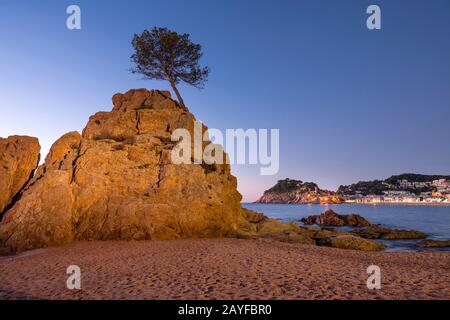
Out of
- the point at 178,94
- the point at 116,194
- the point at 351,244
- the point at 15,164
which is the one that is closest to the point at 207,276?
the point at 116,194

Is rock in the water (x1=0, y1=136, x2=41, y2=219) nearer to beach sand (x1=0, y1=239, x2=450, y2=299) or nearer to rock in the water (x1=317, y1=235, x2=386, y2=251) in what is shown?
beach sand (x1=0, y1=239, x2=450, y2=299)

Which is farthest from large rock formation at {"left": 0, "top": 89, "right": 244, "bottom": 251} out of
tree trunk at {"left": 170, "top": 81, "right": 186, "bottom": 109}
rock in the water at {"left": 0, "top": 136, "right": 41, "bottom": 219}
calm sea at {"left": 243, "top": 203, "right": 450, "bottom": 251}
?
calm sea at {"left": 243, "top": 203, "right": 450, "bottom": 251}

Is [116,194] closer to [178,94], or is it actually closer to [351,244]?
[178,94]

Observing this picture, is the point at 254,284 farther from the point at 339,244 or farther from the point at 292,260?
the point at 339,244

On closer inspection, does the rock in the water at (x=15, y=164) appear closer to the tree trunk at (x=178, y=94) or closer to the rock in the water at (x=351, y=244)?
the tree trunk at (x=178, y=94)

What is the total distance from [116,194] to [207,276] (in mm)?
13626

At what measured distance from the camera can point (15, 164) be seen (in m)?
23.5

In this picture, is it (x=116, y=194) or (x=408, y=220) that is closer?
(x=116, y=194)

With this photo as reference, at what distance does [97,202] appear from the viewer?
22047 millimetres

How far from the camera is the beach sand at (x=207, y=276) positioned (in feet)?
29.7

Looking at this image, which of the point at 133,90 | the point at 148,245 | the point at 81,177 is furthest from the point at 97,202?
the point at 133,90

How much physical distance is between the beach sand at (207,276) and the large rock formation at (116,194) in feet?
12.1
